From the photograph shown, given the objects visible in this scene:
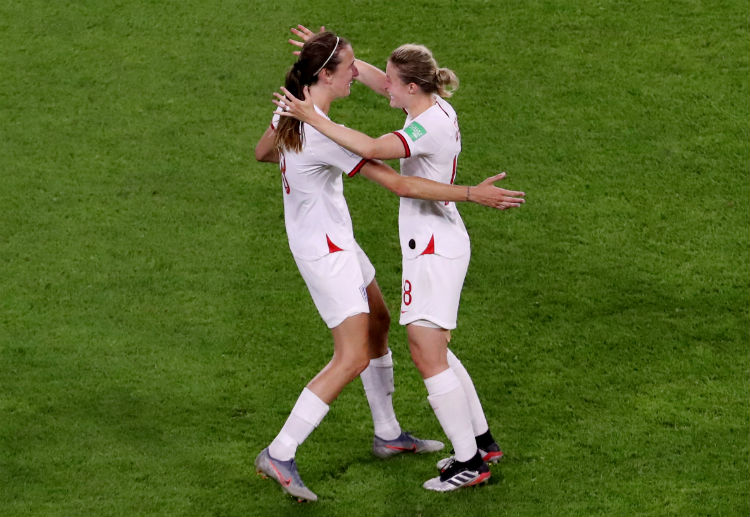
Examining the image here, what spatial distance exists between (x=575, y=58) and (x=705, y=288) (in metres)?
3.27

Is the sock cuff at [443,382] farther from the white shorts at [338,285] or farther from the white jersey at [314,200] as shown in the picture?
the white jersey at [314,200]

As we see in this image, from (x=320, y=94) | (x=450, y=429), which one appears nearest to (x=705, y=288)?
(x=450, y=429)

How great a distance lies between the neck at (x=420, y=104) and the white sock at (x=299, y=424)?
1.50 meters

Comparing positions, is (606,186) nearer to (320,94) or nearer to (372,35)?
(372,35)

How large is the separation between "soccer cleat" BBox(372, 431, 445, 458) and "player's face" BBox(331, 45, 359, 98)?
1.92m

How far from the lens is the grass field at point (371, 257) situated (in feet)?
21.3

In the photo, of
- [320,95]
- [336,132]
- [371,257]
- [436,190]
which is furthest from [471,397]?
[371,257]

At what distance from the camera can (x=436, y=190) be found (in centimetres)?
585

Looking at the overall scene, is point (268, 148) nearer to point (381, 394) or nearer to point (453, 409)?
point (381, 394)

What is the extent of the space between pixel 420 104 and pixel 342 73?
418 mm

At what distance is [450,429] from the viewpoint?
6176 mm

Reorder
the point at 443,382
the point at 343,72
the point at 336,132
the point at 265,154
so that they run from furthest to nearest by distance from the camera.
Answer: the point at 265,154
the point at 443,382
the point at 343,72
the point at 336,132

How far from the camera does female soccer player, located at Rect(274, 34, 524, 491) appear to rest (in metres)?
5.99

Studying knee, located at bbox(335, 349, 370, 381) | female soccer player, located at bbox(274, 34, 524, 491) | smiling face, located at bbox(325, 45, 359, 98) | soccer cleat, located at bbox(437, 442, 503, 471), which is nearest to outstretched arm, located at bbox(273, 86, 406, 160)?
female soccer player, located at bbox(274, 34, 524, 491)
